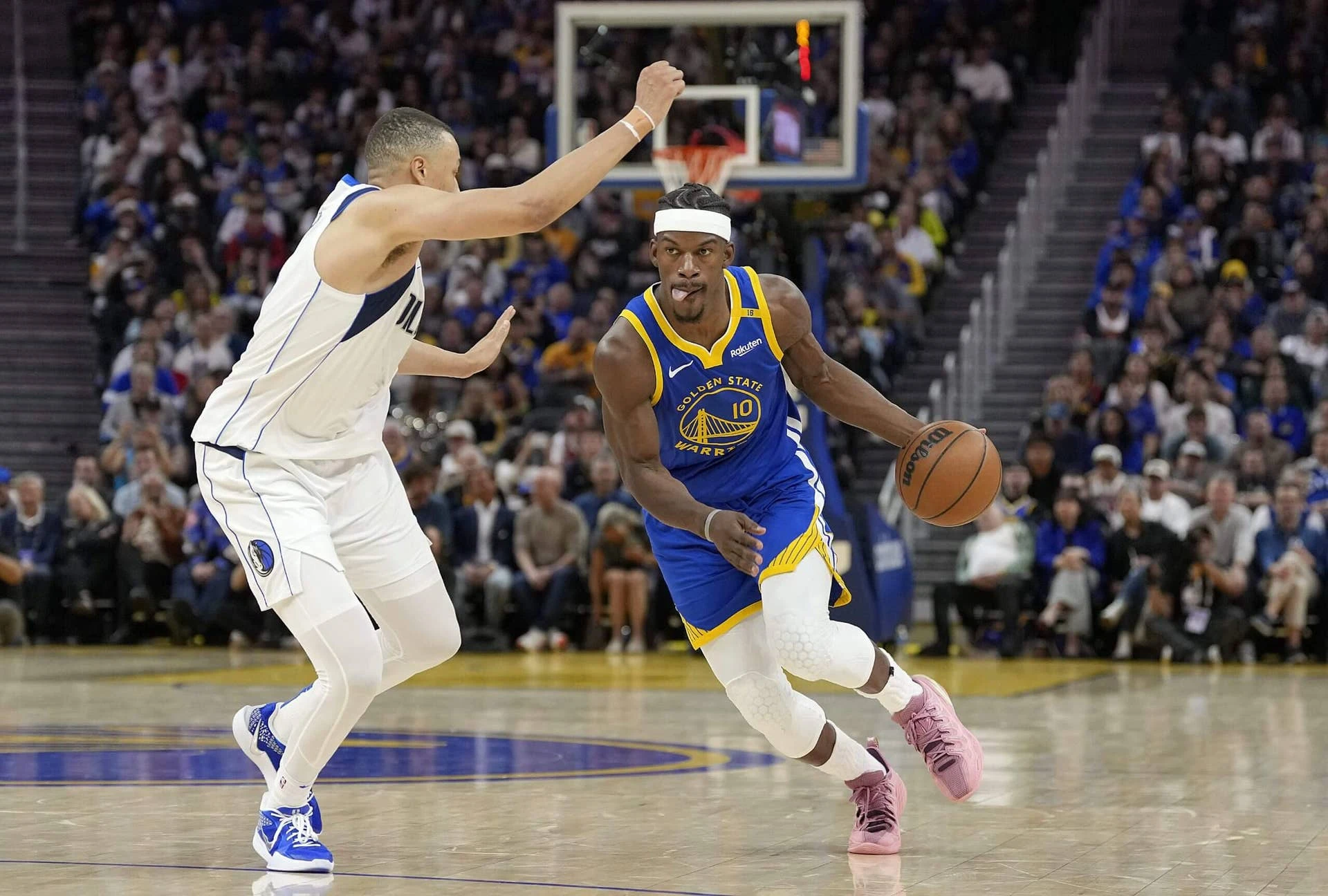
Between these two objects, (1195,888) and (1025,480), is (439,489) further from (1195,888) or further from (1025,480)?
(1195,888)

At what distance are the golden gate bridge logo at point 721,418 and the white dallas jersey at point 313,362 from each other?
0.94m

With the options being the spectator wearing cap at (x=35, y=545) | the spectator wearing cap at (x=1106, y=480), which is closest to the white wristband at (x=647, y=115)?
the spectator wearing cap at (x=1106, y=480)

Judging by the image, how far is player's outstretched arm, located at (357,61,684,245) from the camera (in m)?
5.33

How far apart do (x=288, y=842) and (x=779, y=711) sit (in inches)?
61.4

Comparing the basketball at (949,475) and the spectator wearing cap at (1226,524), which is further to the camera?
the spectator wearing cap at (1226,524)

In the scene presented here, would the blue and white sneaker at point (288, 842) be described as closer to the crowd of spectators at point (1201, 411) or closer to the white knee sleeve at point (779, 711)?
the white knee sleeve at point (779, 711)

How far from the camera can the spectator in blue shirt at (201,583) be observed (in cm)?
1641

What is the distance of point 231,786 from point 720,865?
2.51 meters

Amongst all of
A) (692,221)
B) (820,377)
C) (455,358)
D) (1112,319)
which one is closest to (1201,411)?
(1112,319)

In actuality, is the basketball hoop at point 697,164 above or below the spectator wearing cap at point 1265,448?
above

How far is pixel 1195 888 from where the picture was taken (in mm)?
5504

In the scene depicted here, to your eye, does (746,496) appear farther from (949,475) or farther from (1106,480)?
(1106,480)

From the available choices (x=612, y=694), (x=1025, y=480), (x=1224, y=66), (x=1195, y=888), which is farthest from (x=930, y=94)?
(x=1195, y=888)

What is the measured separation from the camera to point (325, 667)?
5855 mm
